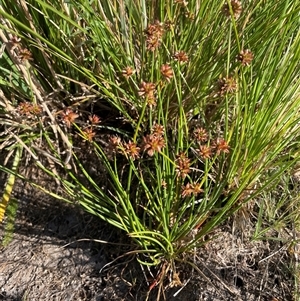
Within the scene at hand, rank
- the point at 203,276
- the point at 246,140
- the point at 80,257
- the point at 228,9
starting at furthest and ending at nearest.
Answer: the point at 80,257 → the point at 203,276 → the point at 246,140 → the point at 228,9

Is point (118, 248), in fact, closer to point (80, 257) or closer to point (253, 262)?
point (80, 257)

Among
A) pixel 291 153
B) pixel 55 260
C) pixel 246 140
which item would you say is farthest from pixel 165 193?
Answer: pixel 55 260

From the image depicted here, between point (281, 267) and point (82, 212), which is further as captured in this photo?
point (82, 212)

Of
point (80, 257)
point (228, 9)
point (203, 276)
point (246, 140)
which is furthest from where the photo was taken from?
point (80, 257)

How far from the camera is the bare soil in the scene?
4.07 ft

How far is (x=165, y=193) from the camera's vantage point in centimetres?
111

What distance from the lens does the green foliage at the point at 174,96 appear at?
105 cm

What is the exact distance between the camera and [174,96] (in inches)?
48.3

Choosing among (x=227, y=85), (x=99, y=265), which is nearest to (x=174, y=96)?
(x=227, y=85)

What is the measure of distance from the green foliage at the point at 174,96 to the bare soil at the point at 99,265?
8 cm

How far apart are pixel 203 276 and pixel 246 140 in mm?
376

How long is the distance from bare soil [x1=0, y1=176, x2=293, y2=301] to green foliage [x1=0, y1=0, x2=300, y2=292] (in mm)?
83

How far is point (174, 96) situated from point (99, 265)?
51 cm

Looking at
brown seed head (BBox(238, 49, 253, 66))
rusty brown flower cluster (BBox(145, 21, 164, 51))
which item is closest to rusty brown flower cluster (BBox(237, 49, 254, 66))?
brown seed head (BBox(238, 49, 253, 66))
